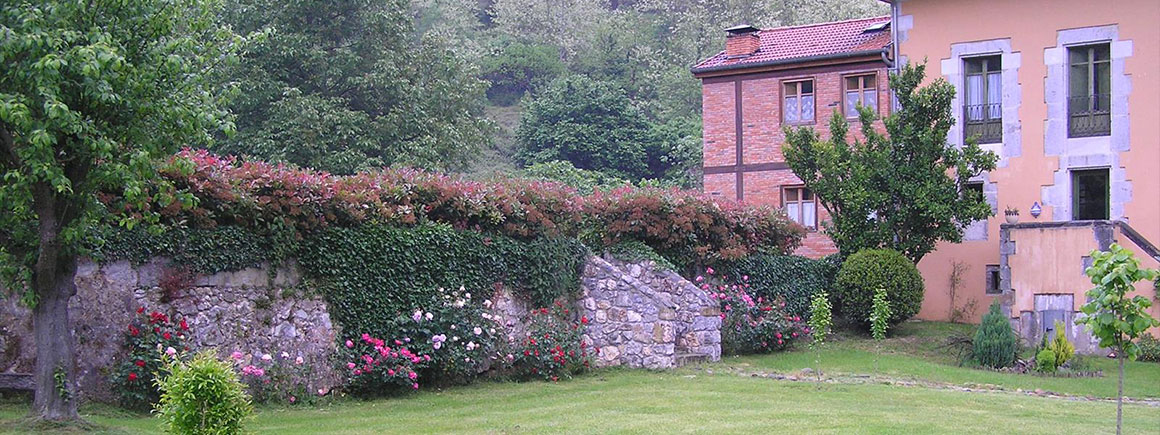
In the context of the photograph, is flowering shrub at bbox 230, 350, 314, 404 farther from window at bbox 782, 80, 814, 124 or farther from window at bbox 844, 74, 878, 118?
window at bbox 844, 74, 878, 118

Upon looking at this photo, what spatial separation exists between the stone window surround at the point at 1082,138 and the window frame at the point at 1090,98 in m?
0.09

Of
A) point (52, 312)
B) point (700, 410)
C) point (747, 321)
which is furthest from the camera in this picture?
point (747, 321)

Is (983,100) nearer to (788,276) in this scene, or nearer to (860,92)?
(860,92)

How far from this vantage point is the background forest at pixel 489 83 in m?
27.2

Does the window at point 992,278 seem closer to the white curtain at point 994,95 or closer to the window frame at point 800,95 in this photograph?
the white curtain at point 994,95

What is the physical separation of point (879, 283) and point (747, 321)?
3.10 m

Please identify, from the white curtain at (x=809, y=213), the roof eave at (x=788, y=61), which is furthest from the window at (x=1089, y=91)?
the white curtain at (x=809, y=213)

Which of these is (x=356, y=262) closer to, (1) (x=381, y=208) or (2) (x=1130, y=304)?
(1) (x=381, y=208)

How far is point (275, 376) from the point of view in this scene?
1234cm

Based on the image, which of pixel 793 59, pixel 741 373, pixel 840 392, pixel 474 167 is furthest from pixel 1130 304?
pixel 474 167

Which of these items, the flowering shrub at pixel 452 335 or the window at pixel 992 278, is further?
the window at pixel 992 278

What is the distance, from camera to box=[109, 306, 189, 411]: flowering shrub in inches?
435

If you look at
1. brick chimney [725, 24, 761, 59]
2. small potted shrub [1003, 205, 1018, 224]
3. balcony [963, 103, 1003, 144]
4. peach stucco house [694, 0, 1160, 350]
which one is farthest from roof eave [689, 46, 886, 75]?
small potted shrub [1003, 205, 1018, 224]

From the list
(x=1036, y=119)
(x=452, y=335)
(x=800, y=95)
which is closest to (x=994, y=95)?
(x=1036, y=119)
